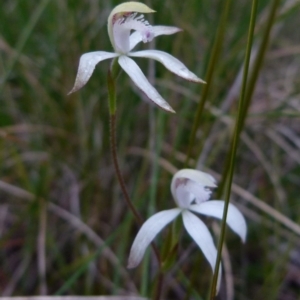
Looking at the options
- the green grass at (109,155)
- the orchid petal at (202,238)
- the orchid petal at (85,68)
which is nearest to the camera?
the orchid petal at (85,68)

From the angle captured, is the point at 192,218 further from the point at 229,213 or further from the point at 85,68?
the point at 85,68

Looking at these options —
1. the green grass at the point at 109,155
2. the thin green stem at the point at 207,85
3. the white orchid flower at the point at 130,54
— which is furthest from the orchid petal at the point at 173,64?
the green grass at the point at 109,155

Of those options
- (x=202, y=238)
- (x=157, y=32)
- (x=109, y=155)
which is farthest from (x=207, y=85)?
(x=109, y=155)

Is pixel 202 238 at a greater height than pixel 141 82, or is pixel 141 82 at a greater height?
A: pixel 141 82

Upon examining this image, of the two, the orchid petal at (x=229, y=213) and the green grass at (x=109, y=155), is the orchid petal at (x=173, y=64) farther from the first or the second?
the green grass at (x=109, y=155)

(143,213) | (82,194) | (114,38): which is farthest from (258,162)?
(114,38)

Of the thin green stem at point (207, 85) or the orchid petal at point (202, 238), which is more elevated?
→ the thin green stem at point (207, 85)

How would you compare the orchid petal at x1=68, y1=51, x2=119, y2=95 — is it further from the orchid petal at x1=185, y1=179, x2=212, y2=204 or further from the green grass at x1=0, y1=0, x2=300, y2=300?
the green grass at x1=0, y1=0, x2=300, y2=300
